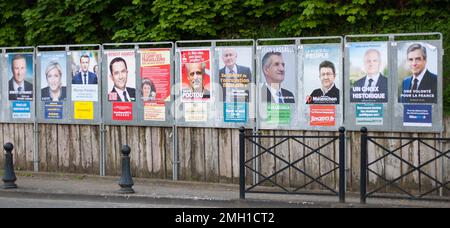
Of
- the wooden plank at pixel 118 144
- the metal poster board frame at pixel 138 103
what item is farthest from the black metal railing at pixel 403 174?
the wooden plank at pixel 118 144

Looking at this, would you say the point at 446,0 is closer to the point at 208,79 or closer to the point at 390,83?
the point at 390,83

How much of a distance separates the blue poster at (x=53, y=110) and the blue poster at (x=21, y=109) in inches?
18.8

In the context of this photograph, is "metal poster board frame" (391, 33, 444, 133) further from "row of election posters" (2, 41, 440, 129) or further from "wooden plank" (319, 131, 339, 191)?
"wooden plank" (319, 131, 339, 191)

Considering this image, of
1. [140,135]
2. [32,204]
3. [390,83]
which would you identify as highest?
[390,83]

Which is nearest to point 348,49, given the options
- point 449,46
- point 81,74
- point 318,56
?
point 318,56

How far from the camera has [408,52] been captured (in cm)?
1075

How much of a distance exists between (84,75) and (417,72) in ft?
22.6

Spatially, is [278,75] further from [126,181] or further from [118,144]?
[118,144]

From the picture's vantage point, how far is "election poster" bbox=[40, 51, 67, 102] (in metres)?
13.5

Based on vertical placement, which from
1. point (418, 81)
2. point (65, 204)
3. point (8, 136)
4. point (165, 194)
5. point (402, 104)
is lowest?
point (65, 204)

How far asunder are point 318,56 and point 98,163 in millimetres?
5314

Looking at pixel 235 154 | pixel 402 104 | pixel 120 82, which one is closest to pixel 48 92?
pixel 120 82

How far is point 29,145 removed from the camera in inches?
551

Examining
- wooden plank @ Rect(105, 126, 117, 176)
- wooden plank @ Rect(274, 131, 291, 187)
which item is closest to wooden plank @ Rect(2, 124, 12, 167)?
wooden plank @ Rect(105, 126, 117, 176)
